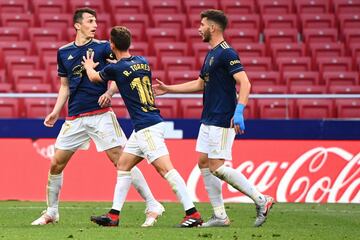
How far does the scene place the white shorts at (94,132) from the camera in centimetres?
1119

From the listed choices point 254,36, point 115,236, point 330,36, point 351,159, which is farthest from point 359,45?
point 115,236

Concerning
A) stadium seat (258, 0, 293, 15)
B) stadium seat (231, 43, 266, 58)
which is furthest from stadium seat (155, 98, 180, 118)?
stadium seat (258, 0, 293, 15)

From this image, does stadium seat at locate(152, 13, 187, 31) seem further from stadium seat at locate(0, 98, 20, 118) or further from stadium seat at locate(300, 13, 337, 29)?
stadium seat at locate(0, 98, 20, 118)

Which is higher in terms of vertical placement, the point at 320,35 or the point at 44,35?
the point at 44,35

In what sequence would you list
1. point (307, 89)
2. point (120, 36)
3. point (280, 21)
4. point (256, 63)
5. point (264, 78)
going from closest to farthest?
point (120, 36)
point (307, 89)
point (264, 78)
point (256, 63)
point (280, 21)

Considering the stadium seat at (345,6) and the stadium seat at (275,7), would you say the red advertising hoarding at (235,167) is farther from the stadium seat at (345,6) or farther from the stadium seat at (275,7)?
the stadium seat at (345,6)

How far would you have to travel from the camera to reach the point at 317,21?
72.5 feet

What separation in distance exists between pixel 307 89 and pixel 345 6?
14.7 feet

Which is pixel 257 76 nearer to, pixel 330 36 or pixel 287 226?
pixel 330 36

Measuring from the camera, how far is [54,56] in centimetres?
1978

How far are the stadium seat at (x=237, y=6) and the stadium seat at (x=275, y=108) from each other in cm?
538

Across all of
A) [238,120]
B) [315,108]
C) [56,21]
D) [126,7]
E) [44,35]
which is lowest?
[315,108]

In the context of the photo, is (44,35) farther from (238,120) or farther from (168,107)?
(238,120)

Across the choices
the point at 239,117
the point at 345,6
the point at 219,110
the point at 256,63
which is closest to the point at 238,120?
the point at 239,117
